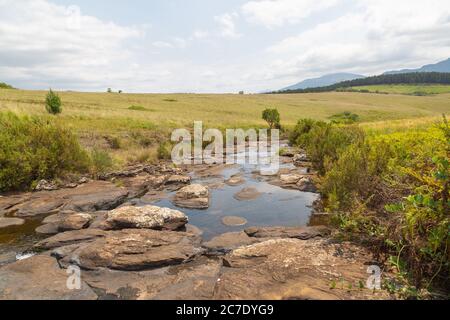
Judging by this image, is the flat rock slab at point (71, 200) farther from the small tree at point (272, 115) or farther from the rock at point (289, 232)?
the small tree at point (272, 115)

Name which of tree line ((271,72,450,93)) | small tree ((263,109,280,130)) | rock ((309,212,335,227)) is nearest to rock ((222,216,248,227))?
rock ((309,212,335,227))

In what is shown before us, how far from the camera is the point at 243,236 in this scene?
909cm

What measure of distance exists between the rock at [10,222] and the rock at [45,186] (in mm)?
3801

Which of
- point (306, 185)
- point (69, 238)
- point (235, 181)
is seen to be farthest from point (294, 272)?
point (235, 181)

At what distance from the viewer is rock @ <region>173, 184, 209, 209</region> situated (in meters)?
12.4

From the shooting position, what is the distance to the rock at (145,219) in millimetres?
9333

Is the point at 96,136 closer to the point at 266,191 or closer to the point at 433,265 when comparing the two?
the point at 266,191

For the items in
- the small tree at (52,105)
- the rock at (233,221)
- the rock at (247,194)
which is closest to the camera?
the rock at (233,221)

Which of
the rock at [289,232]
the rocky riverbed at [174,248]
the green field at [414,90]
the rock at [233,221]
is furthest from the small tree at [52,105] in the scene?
the green field at [414,90]

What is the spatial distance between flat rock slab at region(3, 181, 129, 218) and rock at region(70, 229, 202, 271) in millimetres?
3896

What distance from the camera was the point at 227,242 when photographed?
28.3 feet

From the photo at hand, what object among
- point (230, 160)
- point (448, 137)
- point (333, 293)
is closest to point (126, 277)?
point (333, 293)

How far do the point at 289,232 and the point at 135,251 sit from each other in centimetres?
411

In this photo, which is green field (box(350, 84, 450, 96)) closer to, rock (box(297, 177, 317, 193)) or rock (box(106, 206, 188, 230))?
rock (box(297, 177, 317, 193))
